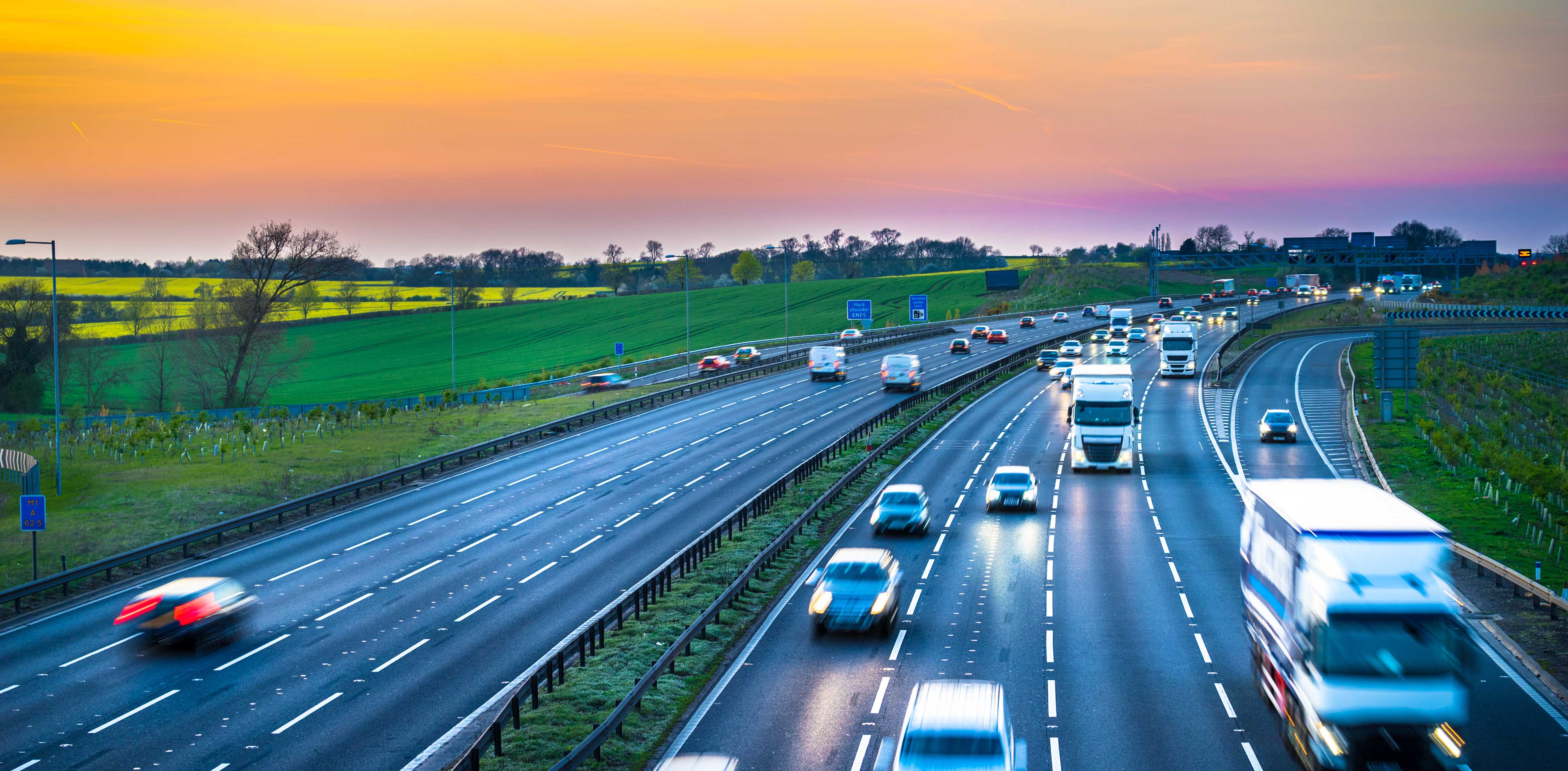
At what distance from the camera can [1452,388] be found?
81375 mm

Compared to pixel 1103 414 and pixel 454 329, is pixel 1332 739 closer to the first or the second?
pixel 1103 414

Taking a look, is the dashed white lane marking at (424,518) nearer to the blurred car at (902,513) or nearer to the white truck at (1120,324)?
the blurred car at (902,513)

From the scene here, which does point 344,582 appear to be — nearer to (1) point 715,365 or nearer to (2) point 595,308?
(1) point 715,365

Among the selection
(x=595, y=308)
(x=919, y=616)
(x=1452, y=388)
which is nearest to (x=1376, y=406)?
(x=1452, y=388)

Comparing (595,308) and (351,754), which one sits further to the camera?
(595,308)

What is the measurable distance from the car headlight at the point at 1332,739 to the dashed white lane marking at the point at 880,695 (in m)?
7.80

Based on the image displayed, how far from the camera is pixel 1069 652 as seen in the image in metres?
24.5

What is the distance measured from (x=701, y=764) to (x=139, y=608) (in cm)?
1942

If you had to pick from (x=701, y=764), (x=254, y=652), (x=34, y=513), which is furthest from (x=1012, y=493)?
(x=34, y=513)

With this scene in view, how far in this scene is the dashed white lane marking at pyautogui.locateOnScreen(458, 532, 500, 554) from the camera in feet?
118

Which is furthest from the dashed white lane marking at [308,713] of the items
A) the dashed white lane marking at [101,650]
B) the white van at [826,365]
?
the white van at [826,365]

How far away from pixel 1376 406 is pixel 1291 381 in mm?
11310

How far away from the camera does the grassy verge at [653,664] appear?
19.0m

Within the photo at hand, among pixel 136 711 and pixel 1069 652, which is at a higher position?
pixel 1069 652
